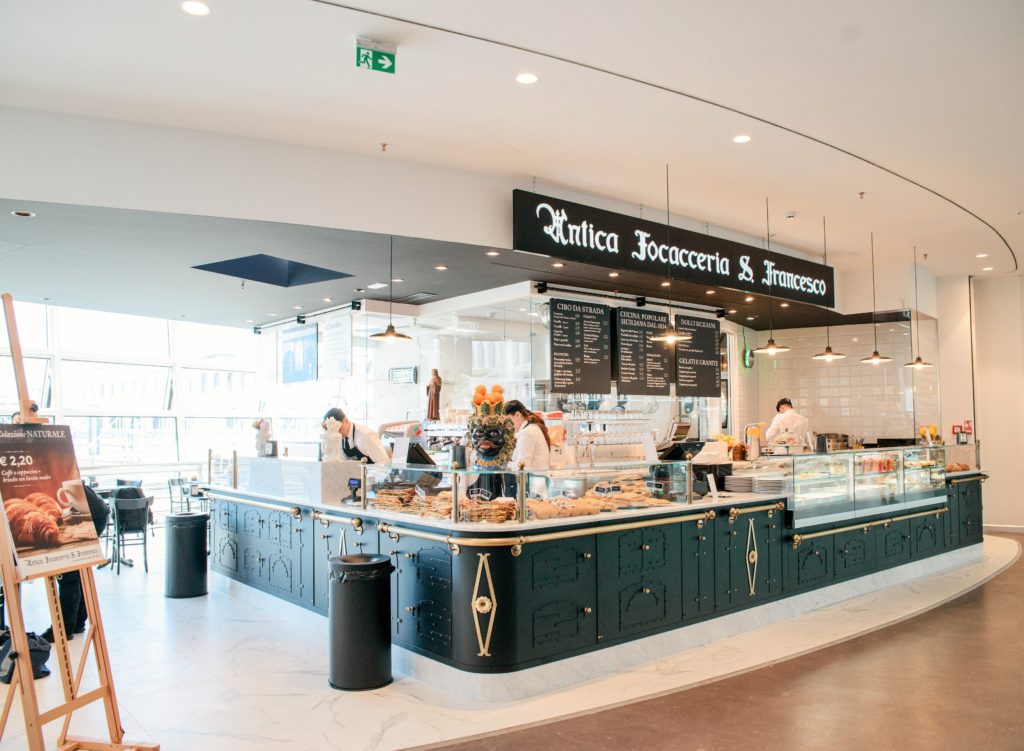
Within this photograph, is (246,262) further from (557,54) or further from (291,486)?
(557,54)

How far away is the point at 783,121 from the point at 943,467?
4.90m

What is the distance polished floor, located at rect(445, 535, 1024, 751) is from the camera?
11.6 feet

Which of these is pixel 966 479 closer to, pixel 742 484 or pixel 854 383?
pixel 854 383

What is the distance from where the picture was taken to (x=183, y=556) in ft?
21.5

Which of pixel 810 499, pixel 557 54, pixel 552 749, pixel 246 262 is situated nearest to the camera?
pixel 552 749

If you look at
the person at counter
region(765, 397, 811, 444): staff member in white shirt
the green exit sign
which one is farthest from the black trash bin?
region(765, 397, 811, 444): staff member in white shirt

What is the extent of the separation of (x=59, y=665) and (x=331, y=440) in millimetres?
2641

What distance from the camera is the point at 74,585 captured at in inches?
216

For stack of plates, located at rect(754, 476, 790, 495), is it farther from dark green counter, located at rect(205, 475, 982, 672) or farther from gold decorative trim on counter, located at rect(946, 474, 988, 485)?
gold decorative trim on counter, located at rect(946, 474, 988, 485)

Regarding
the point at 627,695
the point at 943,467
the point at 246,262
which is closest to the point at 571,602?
the point at 627,695

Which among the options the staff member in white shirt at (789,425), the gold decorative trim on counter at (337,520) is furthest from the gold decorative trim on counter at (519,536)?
the staff member in white shirt at (789,425)

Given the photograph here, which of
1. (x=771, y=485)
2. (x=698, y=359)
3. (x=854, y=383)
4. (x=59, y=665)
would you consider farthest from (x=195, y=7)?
(x=854, y=383)

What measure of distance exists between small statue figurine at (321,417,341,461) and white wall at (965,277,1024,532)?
10015 mm

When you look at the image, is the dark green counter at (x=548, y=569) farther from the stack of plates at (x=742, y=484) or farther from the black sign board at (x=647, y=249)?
the black sign board at (x=647, y=249)
